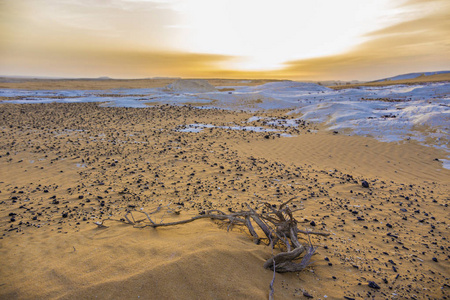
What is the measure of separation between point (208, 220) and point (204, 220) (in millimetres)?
78

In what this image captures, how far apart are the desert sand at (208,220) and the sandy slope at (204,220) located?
0.08ft

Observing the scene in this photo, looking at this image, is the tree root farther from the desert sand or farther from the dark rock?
the dark rock

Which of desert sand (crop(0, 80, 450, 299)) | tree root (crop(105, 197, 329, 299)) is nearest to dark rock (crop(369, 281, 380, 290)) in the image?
desert sand (crop(0, 80, 450, 299))

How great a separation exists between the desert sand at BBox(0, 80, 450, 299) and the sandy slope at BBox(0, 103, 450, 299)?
2 cm

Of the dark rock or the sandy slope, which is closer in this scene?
the sandy slope

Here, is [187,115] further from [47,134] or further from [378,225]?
[378,225]

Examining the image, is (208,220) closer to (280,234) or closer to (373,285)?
(280,234)

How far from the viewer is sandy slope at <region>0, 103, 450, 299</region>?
3.11 m

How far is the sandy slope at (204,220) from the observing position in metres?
3.11

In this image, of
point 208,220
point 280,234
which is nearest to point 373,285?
point 280,234

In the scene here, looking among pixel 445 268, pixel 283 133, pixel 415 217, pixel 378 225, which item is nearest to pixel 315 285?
pixel 445 268

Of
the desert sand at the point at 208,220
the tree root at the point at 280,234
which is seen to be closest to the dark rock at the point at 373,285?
the desert sand at the point at 208,220

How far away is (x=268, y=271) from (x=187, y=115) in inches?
672

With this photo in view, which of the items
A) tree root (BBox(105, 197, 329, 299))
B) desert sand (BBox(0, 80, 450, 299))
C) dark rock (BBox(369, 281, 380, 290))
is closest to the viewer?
desert sand (BBox(0, 80, 450, 299))
